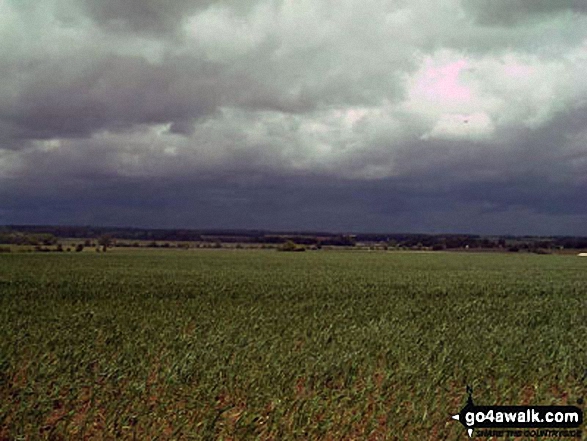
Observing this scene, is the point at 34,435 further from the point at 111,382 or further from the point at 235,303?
the point at 235,303

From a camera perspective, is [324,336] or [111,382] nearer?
[111,382]

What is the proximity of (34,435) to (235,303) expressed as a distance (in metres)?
16.1

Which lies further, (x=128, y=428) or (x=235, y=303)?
(x=235, y=303)

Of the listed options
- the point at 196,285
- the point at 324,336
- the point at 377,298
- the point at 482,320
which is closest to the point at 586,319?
the point at 482,320

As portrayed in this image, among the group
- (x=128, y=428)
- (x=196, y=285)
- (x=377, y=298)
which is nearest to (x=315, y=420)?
(x=128, y=428)

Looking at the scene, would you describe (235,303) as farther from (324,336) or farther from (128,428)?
(128,428)

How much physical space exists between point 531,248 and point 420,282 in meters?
110

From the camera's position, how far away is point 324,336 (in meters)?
15.2

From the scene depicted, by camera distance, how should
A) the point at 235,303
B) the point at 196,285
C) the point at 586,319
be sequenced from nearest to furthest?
the point at 586,319 → the point at 235,303 → the point at 196,285

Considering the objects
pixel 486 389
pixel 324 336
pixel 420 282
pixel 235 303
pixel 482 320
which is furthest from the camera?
pixel 420 282

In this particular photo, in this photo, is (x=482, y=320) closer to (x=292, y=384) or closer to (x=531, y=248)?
(x=292, y=384)

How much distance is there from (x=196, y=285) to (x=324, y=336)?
2045cm

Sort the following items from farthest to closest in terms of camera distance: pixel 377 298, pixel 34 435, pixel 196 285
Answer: pixel 196 285 < pixel 377 298 < pixel 34 435

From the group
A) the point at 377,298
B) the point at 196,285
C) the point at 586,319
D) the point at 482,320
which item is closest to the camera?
the point at 482,320
